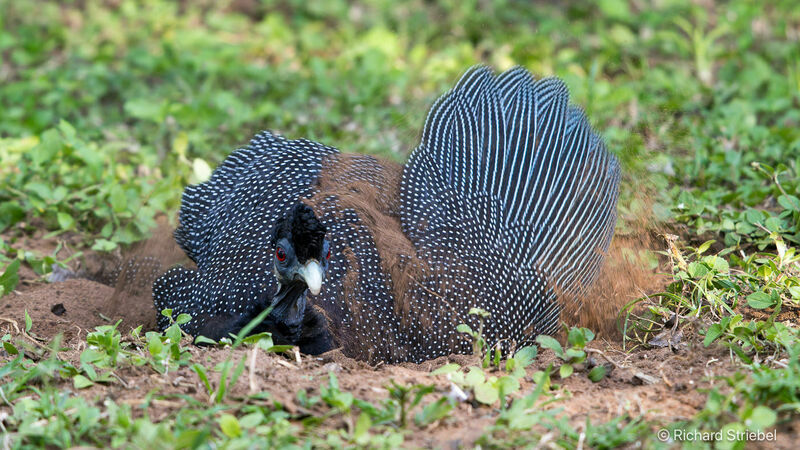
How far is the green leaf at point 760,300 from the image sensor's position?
4.10m

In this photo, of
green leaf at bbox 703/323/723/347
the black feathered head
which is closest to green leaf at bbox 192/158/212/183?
the black feathered head

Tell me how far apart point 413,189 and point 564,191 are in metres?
0.85

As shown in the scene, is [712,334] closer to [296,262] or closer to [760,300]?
[760,300]

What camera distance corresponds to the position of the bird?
4047 mm

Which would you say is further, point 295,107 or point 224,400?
point 295,107

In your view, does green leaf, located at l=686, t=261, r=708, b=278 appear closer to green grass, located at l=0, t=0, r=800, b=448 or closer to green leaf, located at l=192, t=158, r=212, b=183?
green grass, located at l=0, t=0, r=800, b=448

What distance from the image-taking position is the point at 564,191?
4809 millimetres

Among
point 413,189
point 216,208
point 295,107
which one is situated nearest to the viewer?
point 413,189

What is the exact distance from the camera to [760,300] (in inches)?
162

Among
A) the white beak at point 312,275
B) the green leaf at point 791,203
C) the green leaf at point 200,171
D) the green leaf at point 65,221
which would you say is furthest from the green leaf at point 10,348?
the green leaf at point 791,203

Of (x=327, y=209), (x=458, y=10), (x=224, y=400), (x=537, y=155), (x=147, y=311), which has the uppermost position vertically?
(x=458, y=10)

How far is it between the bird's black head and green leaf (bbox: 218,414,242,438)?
2.44ft

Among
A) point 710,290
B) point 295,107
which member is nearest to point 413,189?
point 710,290

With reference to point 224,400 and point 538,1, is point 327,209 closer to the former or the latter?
point 224,400
